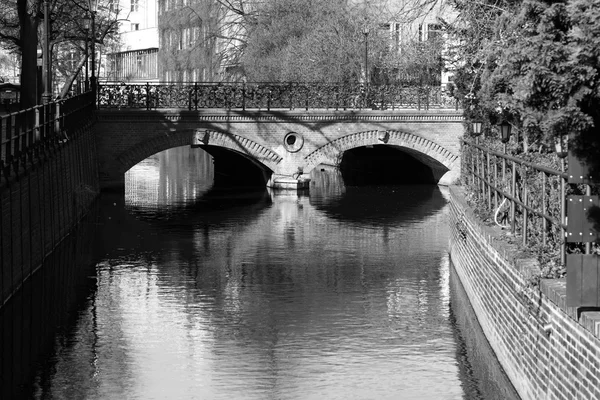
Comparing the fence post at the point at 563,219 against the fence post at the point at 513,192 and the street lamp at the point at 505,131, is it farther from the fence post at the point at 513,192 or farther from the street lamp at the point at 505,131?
the street lamp at the point at 505,131

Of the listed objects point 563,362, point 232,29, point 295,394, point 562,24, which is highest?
point 232,29

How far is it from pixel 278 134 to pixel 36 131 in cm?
1722

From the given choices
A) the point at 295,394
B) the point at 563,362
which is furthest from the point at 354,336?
the point at 563,362

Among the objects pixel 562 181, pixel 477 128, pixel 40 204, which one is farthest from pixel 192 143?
pixel 562 181

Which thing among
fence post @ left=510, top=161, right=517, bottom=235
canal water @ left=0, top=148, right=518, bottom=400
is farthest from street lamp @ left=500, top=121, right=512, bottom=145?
canal water @ left=0, top=148, right=518, bottom=400

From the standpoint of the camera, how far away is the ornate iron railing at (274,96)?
4359cm

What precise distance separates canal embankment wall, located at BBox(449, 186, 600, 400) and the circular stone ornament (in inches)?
902

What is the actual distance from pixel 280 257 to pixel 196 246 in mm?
2976

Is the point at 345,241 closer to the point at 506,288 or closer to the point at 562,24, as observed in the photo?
the point at 506,288

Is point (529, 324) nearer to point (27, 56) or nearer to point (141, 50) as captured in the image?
point (27, 56)

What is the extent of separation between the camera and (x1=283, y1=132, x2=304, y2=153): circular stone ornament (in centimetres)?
4388

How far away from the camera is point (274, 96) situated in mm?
44250

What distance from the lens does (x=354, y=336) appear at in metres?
19.3

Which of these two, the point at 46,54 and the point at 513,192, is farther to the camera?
the point at 46,54
